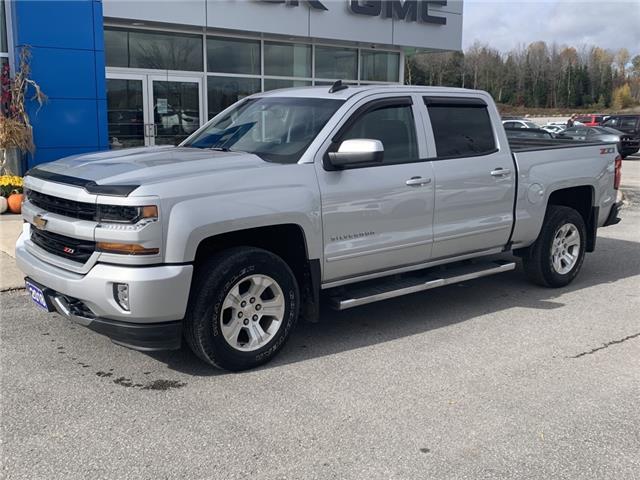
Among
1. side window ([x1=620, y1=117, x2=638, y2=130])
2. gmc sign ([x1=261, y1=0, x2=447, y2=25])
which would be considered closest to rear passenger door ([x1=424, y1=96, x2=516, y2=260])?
gmc sign ([x1=261, y1=0, x2=447, y2=25])

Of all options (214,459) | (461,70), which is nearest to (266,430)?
(214,459)

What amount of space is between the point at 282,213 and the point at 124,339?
4.39 feet

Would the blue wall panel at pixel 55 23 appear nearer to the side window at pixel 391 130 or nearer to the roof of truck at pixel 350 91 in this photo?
the roof of truck at pixel 350 91

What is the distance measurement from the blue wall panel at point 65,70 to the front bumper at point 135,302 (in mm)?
8488

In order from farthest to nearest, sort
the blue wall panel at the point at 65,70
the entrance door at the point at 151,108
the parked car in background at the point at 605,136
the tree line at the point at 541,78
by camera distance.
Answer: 1. the tree line at the point at 541,78
2. the parked car in background at the point at 605,136
3. the entrance door at the point at 151,108
4. the blue wall panel at the point at 65,70

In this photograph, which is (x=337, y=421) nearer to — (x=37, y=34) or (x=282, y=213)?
(x=282, y=213)

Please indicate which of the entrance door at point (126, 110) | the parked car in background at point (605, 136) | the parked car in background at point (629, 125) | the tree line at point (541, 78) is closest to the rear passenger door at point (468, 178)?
the entrance door at point (126, 110)

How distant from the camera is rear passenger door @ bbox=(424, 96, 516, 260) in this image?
228 inches

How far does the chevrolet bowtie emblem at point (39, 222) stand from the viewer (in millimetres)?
4676

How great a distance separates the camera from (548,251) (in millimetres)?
6918

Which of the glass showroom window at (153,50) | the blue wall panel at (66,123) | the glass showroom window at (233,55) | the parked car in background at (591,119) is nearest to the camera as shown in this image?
the blue wall panel at (66,123)

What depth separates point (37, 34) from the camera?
11648 millimetres

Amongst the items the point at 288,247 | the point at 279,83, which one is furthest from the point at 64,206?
the point at 279,83

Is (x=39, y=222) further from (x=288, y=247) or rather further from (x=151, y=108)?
(x=151, y=108)
